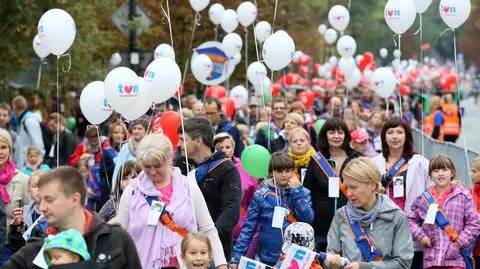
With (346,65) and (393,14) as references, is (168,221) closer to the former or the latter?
(393,14)

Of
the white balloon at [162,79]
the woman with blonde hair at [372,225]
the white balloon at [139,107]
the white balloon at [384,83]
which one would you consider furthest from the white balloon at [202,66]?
the woman with blonde hair at [372,225]

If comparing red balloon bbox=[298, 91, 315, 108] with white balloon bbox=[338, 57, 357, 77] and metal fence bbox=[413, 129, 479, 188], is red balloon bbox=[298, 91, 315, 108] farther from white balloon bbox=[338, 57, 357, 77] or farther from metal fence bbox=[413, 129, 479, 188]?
metal fence bbox=[413, 129, 479, 188]

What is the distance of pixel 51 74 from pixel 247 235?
16111 mm

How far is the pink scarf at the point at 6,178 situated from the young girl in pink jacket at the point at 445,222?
332 centimetres

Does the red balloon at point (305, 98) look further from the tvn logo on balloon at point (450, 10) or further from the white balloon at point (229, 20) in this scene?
the tvn logo on balloon at point (450, 10)

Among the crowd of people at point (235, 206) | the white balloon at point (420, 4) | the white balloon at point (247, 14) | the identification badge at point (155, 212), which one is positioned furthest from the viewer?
the white balloon at point (247, 14)

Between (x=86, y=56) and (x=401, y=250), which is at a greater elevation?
(x=86, y=56)

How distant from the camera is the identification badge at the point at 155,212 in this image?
7.88m

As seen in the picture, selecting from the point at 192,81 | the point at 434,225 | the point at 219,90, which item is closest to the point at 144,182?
the point at 434,225

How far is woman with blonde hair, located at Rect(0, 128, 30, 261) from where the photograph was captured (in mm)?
9625

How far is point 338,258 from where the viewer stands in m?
7.58

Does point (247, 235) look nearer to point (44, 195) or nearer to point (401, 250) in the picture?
point (401, 250)

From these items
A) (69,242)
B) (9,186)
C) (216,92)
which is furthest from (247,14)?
(69,242)

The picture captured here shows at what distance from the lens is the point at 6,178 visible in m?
9.71
